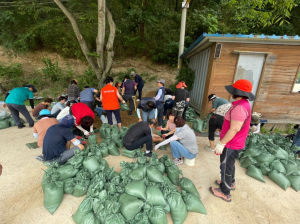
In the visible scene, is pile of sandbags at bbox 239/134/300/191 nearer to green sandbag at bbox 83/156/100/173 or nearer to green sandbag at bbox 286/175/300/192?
green sandbag at bbox 286/175/300/192

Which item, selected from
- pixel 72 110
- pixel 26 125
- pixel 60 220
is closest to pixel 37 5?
pixel 26 125

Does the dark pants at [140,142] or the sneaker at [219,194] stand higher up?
the dark pants at [140,142]

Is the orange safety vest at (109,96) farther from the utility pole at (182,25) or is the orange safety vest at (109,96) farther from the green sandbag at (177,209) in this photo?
the utility pole at (182,25)

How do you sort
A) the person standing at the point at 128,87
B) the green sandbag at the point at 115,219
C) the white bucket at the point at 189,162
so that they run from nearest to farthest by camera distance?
the green sandbag at the point at 115,219
the white bucket at the point at 189,162
the person standing at the point at 128,87

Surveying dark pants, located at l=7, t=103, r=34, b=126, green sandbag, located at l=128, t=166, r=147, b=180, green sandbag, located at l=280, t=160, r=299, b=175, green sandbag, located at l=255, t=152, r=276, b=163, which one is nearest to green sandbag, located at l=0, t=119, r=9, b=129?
dark pants, located at l=7, t=103, r=34, b=126

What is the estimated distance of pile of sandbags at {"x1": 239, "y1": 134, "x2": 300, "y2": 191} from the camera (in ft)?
8.31

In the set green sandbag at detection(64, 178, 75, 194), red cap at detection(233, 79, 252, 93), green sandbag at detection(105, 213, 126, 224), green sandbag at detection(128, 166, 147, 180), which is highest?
red cap at detection(233, 79, 252, 93)

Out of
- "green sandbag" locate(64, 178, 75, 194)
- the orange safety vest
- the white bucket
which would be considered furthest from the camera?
the orange safety vest

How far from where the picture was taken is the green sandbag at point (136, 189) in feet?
6.13

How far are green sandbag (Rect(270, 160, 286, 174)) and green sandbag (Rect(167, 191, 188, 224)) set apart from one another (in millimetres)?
2092

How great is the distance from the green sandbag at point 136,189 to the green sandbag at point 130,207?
0.07 meters

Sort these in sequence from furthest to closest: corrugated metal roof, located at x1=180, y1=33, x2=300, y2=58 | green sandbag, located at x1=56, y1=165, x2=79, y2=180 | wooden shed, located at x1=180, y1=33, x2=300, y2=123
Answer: wooden shed, located at x1=180, y1=33, x2=300, y2=123 → corrugated metal roof, located at x1=180, y1=33, x2=300, y2=58 → green sandbag, located at x1=56, y1=165, x2=79, y2=180

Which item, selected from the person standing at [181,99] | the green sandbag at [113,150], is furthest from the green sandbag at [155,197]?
the person standing at [181,99]

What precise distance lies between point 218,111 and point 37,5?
908 centimetres
